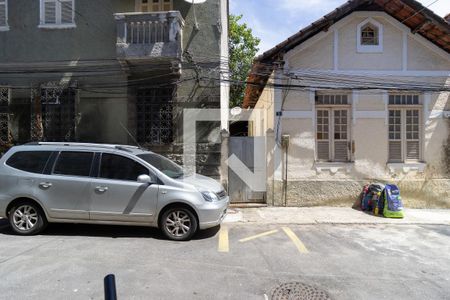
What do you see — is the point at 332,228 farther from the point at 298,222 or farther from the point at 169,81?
the point at 169,81

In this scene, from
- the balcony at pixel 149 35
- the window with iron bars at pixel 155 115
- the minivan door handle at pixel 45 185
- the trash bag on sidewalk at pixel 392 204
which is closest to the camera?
the minivan door handle at pixel 45 185

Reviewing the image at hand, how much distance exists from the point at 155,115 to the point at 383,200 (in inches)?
269

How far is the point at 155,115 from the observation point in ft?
37.2

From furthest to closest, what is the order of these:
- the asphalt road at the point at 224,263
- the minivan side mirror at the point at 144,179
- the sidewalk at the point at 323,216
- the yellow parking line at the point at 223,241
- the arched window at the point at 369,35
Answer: the arched window at the point at 369,35 < the sidewalk at the point at 323,216 < the minivan side mirror at the point at 144,179 < the yellow parking line at the point at 223,241 < the asphalt road at the point at 224,263

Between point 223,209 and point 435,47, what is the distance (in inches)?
319

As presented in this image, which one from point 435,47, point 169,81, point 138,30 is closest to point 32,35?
point 138,30

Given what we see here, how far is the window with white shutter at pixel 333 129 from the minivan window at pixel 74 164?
6.48m

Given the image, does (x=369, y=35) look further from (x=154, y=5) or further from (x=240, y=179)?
(x=154, y=5)

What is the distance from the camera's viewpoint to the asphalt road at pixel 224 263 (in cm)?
477

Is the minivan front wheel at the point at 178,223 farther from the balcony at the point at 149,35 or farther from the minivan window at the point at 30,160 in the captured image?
the balcony at the point at 149,35

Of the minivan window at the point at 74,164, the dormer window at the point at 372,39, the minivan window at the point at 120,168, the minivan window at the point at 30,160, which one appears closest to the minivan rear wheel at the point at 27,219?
the minivan window at the point at 30,160

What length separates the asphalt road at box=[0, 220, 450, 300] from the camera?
4.77 metres

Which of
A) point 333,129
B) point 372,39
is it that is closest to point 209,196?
point 333,129

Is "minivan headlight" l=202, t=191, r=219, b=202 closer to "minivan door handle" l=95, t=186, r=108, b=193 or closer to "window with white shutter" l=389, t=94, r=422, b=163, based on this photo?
"minivan door handle" l=95, t=186, r=108, b=193
